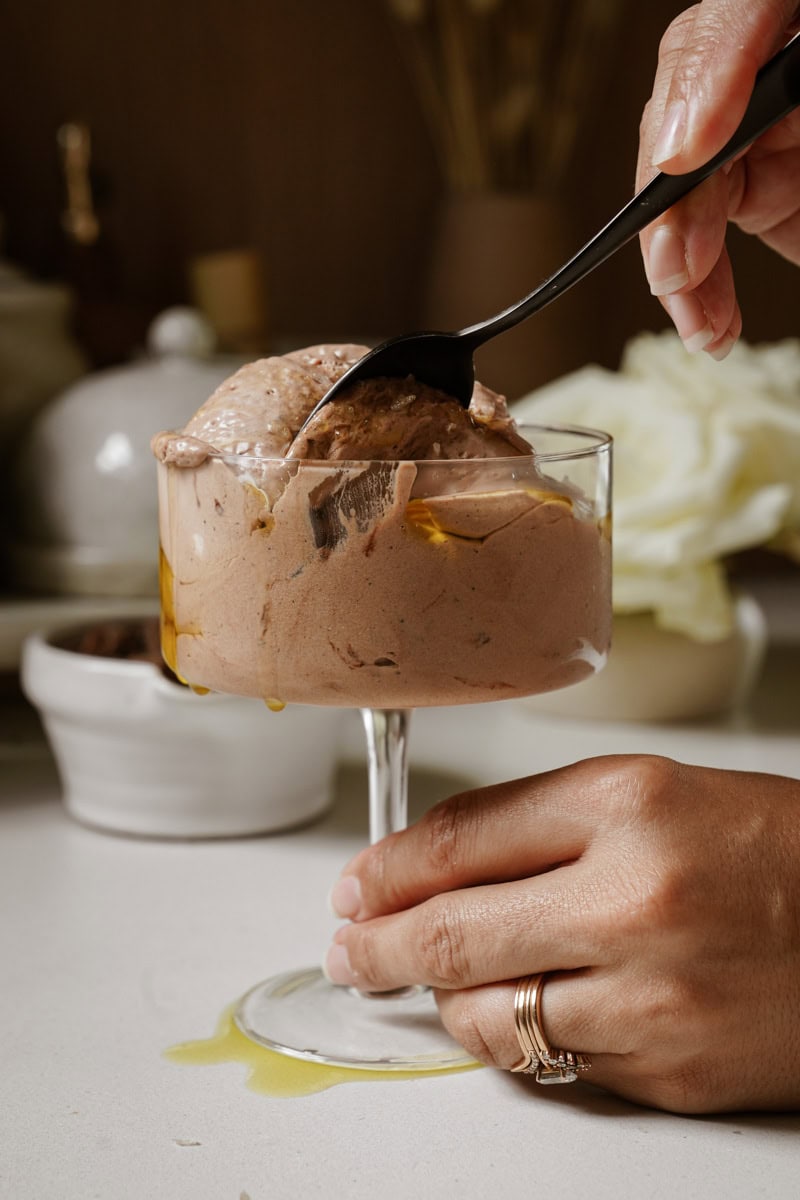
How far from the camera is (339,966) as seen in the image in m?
0.65

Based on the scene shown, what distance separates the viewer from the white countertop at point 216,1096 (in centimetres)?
53

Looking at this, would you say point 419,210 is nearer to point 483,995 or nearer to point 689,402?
point 689,402

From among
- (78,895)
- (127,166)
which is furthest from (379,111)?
(78,895)

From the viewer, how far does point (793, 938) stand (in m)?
0.56

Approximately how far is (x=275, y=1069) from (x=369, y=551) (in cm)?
24

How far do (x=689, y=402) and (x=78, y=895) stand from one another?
616 mm

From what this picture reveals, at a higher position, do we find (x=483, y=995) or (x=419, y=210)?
(x=419, y=210)

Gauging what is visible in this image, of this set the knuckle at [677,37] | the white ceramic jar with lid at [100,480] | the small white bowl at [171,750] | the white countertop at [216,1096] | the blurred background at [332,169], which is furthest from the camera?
the blurred background at [332,169]

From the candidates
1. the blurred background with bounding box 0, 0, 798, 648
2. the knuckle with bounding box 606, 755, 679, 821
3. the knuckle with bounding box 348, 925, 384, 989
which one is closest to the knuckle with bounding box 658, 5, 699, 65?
the knuckle with bounding box 606, 755, 679, 821

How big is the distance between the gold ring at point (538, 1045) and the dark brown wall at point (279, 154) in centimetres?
105

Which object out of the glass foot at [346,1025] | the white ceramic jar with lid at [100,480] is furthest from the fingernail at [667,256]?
the white ceramic jar with lid at [100,480]

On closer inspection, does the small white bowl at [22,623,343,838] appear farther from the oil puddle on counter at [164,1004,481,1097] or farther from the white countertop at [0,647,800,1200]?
the oil puddle on counter at [164,1004,481,1097]

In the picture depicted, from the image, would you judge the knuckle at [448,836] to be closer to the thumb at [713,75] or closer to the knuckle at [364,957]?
the knuckle at [364,957]

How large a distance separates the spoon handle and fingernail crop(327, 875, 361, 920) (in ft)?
0.81
